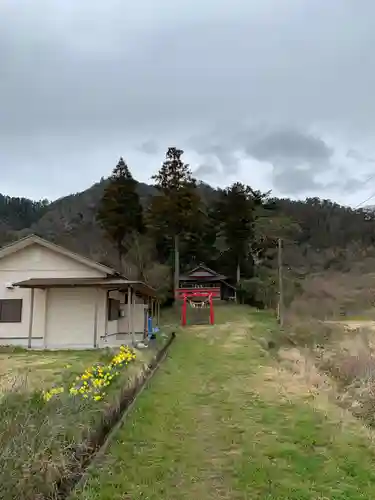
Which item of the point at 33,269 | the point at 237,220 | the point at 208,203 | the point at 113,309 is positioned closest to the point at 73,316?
the point at 113,309

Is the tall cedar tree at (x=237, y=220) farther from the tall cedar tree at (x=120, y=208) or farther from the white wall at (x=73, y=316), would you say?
the white wall at (x=73, y=316)

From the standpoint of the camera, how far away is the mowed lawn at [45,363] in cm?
976

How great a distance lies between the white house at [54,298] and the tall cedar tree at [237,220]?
23637 millimetres

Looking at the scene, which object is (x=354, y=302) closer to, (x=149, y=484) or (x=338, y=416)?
(x=338, y=416)

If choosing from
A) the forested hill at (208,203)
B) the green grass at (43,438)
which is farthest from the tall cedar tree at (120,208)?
the green grass at (43,438)

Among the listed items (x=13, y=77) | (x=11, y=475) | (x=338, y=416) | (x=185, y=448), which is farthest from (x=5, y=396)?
(x=13, y=77)

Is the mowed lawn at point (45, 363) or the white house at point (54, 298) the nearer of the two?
the mowed lawn at point (45, 363)

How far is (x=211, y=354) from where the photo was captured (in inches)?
567

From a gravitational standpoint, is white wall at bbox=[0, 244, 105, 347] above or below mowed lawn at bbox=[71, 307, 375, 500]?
above

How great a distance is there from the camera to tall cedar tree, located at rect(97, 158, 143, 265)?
3647 centimetres

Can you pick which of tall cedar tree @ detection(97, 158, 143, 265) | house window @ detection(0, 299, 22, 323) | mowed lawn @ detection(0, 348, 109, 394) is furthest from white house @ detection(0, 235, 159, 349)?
tall cedar tree @ detection(97, 158, 143, 265)

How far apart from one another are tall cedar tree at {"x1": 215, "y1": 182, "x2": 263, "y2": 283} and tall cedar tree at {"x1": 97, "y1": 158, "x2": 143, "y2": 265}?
25.5 ft

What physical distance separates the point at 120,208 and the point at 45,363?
82.6 ft

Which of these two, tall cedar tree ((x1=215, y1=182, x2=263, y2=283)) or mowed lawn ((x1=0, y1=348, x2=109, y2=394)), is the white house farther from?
tall cedar tree ((x1=215, y1=182, x2=263, y2=283))
